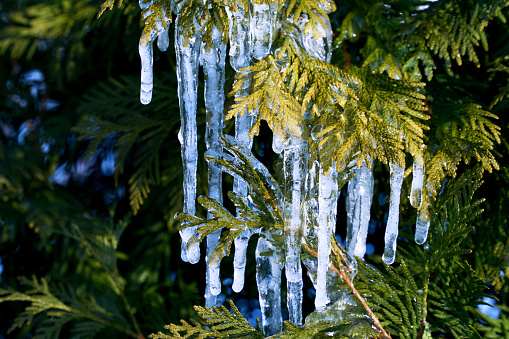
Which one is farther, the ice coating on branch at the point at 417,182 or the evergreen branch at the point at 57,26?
the evergreen branch at the point at 57,26

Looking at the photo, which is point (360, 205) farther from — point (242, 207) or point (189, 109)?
point (189, 109)

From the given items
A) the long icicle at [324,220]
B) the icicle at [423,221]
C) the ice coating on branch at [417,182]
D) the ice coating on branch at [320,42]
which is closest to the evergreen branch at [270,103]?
the long icicle at [324,220]

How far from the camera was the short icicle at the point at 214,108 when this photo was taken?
1423 millimetres

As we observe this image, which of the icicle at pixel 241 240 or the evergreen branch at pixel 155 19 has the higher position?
the evergreen branch at pixel 155 19

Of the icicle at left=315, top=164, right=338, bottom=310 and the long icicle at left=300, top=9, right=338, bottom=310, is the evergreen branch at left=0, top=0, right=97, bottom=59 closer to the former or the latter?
the long icicle at left=300, top=9, right=338, bottom=310

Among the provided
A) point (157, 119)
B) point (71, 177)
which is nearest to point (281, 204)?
A: point (157, 119)

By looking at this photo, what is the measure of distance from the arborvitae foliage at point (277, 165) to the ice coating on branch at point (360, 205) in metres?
0.07

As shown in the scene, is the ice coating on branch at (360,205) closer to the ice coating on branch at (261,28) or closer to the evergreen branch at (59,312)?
the ice coating on branch at (261,28)

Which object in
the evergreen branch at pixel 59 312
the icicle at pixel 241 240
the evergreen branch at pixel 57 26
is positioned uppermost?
the evergreen branch at pixel 57 26

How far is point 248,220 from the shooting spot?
1.38 meters

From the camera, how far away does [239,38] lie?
4.59 feet

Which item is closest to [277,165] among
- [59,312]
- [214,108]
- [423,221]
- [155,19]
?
[214,108]

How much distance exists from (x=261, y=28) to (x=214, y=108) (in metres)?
0.29

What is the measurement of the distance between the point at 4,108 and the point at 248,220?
100 inches
